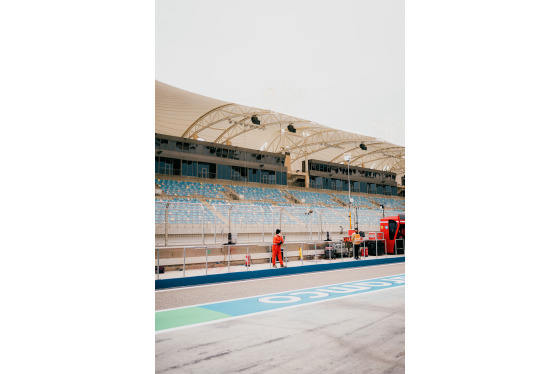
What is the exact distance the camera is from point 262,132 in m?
26.7

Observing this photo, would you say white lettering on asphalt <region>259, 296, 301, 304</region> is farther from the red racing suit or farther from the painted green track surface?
the red racing suit

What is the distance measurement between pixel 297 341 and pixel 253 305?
2.23m

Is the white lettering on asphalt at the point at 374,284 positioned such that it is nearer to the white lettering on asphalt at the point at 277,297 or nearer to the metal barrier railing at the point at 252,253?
the white lettering on asphalt at the point at 277,297

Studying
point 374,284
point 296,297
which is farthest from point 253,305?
point 374,284

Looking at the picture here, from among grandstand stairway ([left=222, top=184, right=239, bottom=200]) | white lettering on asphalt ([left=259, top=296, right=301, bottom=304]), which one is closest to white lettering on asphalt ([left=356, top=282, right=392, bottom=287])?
white lettering on asphalt ([left=259, top=296, right=301, bottom=304])

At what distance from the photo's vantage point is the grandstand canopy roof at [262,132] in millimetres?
20250
